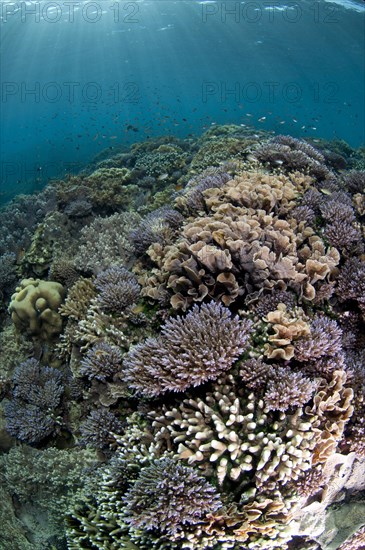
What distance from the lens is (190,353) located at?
357 cm

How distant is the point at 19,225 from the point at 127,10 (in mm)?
40184

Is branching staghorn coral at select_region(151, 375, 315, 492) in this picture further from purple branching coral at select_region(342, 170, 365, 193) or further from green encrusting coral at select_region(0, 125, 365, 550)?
purple branching coral at select_region(342, 170, 365, 193)

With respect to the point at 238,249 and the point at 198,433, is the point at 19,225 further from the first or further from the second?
the point at 198,433

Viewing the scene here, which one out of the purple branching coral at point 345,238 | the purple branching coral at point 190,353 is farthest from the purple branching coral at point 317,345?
the purple branching coral at point 345,238

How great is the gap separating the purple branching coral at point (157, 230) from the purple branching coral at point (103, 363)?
207 cm

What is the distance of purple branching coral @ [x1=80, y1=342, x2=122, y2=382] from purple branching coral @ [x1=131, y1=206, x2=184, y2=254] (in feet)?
6.80

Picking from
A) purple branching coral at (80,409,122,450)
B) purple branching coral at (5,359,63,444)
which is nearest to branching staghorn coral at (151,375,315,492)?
purple branching coral at (80,409,122,450)

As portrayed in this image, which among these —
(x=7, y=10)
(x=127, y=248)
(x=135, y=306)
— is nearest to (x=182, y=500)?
(x=135, y=306)

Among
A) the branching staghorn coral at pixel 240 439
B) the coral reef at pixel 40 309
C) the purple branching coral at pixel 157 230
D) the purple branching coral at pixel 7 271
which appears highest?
the purple branching coral at pixel 157 230

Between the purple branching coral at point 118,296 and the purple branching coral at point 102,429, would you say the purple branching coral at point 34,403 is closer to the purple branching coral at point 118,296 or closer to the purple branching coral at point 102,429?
the purple branching coral at point 102,429

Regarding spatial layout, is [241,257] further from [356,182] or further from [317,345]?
[356,182]

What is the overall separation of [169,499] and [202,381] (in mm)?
1068

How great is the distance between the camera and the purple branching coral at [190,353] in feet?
11.6

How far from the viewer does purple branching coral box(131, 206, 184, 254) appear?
593 cm
